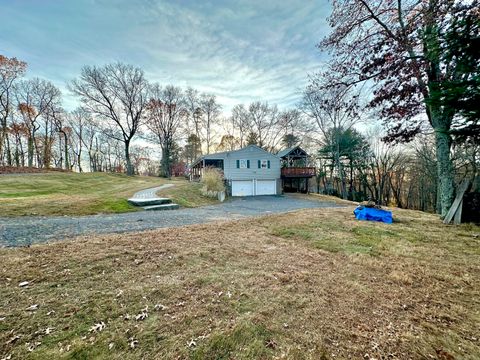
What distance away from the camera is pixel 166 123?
33344 mm

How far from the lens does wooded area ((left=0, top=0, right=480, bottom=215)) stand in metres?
5.10

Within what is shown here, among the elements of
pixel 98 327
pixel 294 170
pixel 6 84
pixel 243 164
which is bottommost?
pixel 98 327

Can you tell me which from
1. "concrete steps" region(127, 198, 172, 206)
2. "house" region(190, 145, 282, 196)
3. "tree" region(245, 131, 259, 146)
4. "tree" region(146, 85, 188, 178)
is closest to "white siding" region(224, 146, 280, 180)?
"house" region(190, 145, 282, 196)

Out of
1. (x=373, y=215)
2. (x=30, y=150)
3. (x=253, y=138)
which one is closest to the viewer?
(x=373, y=215)

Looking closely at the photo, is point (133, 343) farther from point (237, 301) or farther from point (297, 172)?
point (297, 172)

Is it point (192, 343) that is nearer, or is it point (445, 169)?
point (192, 343)

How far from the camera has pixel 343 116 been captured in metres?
22.8

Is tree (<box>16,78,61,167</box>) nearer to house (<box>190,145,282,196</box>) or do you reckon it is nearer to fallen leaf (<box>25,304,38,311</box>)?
house (<box>190,145,282,196</box>)

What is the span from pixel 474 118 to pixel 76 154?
4557 cm

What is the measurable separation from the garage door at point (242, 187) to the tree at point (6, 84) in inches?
1060

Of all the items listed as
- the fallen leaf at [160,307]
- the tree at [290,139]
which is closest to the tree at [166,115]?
the tree at [290,139]

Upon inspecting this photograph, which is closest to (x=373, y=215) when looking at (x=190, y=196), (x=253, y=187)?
(x=190, y=196)

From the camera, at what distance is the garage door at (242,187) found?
21.7 metres

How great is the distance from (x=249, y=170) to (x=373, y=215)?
1535 centimetres
